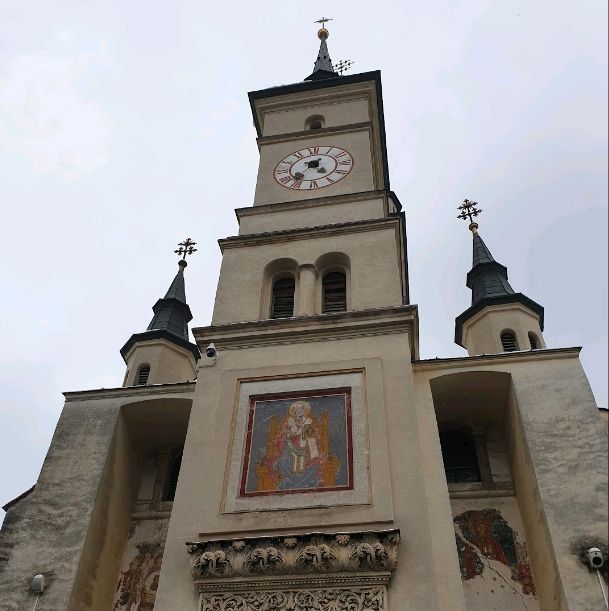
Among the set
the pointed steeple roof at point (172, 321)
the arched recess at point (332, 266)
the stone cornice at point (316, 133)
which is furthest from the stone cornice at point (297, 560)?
the stone cornice at point (316, 133)

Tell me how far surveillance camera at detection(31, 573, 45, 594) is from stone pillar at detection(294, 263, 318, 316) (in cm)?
723

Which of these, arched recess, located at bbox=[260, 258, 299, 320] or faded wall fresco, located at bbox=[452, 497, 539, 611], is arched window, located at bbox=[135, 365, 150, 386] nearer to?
arched recess, located at bbox=[260, 258, 299, 320]

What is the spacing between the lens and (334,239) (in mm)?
18297

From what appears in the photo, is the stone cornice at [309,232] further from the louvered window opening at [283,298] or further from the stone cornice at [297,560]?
the stone cornice at [297,560]

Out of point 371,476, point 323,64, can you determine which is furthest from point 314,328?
point 323,64

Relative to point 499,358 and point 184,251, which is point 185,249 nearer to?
point 184,251

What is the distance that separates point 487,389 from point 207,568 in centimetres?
707

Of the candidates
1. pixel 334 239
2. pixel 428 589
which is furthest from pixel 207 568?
pixel 334 239

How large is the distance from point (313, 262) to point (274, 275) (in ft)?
3.53

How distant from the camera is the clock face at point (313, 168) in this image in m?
21.0

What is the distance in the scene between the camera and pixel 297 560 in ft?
37.9

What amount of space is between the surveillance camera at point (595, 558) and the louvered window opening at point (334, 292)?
23.9ft

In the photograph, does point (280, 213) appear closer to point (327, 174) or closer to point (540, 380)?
point (327, 174)

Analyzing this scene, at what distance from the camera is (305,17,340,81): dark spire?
1191 inches
